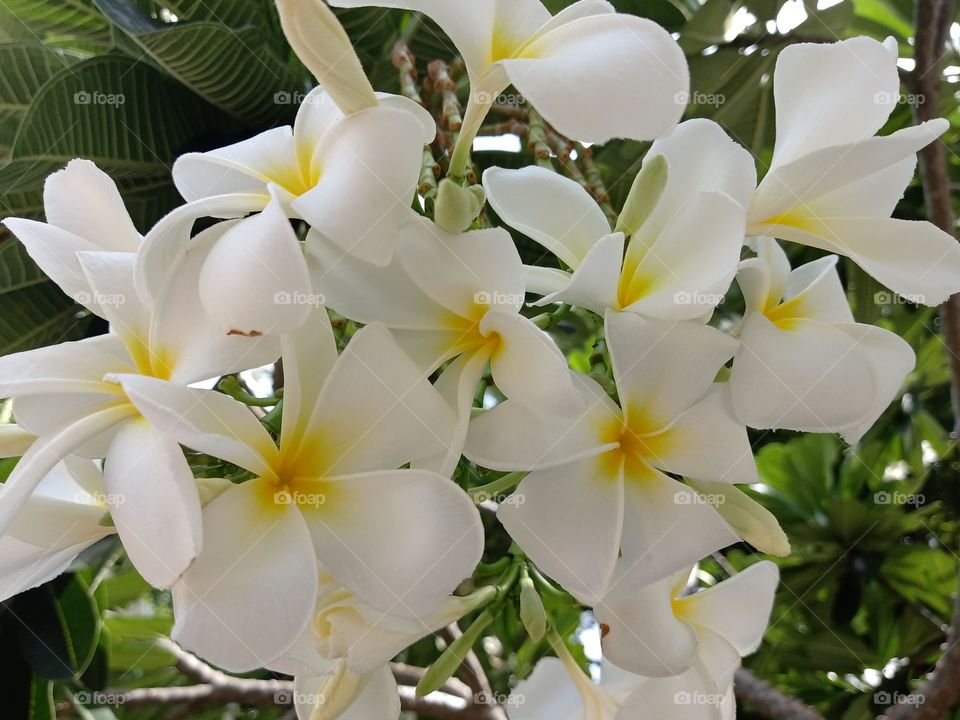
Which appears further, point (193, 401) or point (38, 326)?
point (38, 326)

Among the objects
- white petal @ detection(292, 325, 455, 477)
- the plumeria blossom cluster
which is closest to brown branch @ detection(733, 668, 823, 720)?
the plumeria blossom cluster

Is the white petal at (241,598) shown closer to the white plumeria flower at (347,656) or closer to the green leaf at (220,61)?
the white plumeria flower at (347,656)

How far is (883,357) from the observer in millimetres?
511

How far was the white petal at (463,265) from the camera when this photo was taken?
1.45 feet

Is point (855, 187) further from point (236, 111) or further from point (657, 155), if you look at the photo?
point (236, 111)

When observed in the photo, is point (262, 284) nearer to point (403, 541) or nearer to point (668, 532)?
point (403, 541)

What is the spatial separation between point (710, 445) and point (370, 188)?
0.77 ft

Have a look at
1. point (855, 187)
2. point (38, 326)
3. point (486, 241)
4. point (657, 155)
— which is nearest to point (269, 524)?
point (486, 241)

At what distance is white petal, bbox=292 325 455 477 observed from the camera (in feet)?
1.40

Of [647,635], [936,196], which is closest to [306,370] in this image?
[647,635]

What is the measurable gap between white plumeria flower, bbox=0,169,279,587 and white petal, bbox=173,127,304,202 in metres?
0.06

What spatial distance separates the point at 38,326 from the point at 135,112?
0.79 feet

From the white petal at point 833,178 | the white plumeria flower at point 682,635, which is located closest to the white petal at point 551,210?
the white petal at point 833,178

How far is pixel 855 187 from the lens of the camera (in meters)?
0.53
